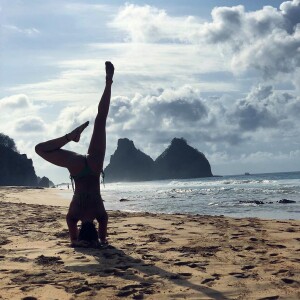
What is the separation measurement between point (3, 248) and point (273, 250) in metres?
4.60

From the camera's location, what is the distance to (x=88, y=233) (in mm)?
6777

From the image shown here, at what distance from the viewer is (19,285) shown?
451 cm

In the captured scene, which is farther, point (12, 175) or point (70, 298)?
point (12, 175)

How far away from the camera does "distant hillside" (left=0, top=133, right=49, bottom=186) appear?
9975 centimetres

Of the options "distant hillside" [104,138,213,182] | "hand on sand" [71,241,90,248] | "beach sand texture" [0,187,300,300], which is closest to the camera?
"beach sand texture" [0,187,300,300]

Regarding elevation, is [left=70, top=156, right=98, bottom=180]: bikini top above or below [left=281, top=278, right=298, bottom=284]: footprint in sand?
above

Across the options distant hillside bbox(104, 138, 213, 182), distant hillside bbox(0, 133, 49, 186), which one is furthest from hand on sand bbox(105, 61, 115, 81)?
distant hillside bbox(104, 138, 213, 182)

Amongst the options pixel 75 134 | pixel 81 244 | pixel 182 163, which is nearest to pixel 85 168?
pixel 75 134

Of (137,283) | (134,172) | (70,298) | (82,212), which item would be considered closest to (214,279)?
(137,283)

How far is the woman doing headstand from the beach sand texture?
446mm

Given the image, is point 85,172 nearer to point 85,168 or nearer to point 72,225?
point 85,168

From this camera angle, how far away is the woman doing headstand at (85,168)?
6629mm

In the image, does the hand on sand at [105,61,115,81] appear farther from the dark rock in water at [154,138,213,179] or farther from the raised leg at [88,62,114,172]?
the dark rock in water at [154,138,213,179]

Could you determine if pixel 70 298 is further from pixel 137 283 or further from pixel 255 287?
pixel 255 287
